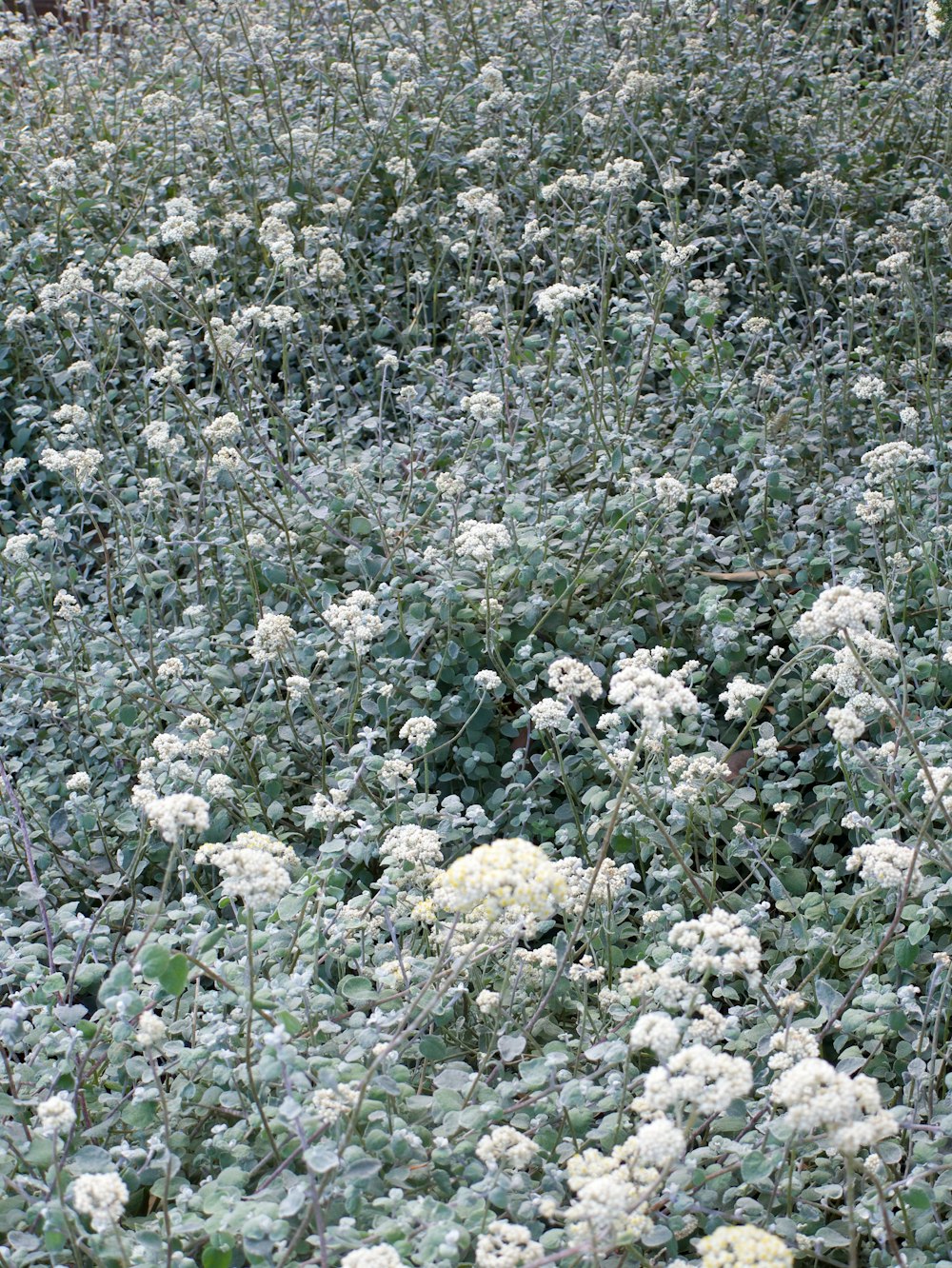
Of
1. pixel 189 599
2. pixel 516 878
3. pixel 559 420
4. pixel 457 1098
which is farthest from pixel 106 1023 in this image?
pixel 559 420

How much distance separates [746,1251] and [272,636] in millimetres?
1690

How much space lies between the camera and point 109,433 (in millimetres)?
4723

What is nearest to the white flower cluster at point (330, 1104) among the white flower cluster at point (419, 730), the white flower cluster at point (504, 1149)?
the white flower cluster at point (504, 1149)

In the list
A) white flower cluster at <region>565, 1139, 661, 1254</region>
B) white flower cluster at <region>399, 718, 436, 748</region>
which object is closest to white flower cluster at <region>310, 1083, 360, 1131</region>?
white flower cluster at <region>565, 1139, 661, 1254</region>

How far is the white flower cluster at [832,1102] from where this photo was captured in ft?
4.85

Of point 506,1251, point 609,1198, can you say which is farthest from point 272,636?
point 609,1198

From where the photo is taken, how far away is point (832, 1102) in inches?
58.5

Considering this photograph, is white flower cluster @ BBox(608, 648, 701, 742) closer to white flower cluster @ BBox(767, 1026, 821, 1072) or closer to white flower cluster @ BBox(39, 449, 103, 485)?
white flower cluster @ BBox(767, 1026, 821, 1072)

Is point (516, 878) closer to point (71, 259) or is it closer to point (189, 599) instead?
point (189, 599)

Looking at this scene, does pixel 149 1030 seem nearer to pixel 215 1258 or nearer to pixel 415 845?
pixel 215 1258

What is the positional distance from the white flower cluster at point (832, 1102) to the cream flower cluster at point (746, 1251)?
13 centimetres

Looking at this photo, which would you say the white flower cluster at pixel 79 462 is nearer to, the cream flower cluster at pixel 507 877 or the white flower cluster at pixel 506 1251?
the cream flower cluster at pixel 507 877

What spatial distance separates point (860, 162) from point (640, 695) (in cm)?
450

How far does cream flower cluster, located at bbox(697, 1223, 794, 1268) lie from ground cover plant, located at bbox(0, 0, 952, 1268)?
0.04ft
